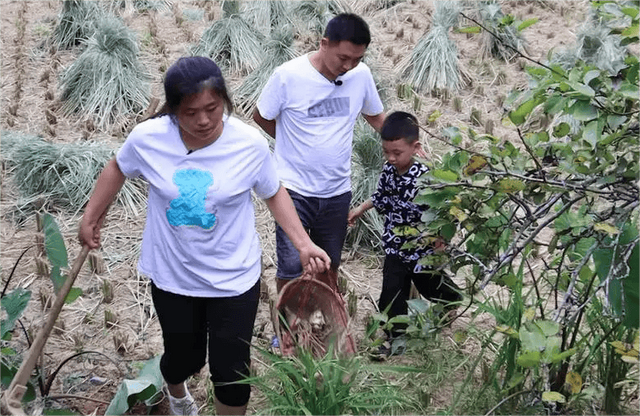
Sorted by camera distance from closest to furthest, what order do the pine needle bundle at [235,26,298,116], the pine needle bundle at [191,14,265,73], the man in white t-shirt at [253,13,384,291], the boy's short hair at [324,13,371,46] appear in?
the boy's short hair at [324,13,371,46], the man in white t-shirt at [253,13,384,291], the pine needle bundle at [235,26,298,116], the pine needle bundle at [191,14,265,73]

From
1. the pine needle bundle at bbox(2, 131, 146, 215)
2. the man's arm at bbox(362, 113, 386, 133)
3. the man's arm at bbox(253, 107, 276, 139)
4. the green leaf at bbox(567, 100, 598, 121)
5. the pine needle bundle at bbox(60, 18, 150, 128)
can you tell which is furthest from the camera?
the pine needle bundle at bbox(60, 18, 150, 128)

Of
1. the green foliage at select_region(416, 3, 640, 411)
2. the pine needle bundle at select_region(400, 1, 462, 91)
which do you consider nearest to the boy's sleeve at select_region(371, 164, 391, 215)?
the green foliage at select_region(416, 3, 640, 411)

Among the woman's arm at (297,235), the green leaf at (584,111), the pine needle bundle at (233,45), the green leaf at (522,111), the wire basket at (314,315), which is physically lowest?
the pine needle bundle at (233,45)

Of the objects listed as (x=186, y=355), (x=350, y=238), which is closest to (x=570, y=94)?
(x=186, y=355)

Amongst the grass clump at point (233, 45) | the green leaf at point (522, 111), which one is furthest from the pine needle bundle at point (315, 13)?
the green leaf at point (522, 111)

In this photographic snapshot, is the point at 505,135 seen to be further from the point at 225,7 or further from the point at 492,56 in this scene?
the point at 225,7

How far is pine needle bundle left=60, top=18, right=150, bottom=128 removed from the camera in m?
6.70

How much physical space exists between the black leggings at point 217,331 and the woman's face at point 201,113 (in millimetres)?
582

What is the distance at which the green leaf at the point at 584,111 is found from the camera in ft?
7.45

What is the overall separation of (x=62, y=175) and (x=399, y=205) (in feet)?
8.86

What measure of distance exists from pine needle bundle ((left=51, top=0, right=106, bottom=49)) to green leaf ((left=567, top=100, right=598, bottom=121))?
6.45m

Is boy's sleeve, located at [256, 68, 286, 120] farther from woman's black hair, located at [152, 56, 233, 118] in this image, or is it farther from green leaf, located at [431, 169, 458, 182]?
green leaf, located at [431, 169, 458, 182]

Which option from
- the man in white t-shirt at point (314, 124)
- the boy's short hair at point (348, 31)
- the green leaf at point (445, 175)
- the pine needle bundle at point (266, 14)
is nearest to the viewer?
the green leaf at point (445, 175)

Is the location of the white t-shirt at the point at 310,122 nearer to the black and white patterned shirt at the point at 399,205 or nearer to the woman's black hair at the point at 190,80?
the black and white patterned shirt at the point at 399,205
